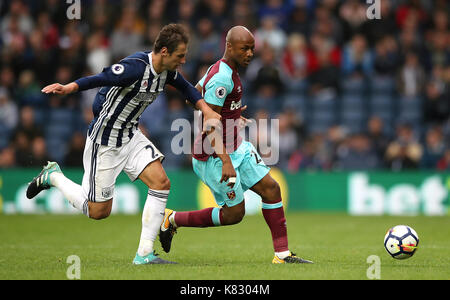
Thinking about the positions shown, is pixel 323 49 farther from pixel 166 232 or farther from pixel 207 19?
pixel 166 232

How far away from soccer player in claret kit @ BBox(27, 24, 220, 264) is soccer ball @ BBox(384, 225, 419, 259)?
226 centimetres

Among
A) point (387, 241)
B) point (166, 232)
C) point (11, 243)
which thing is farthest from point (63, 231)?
point (387, 241)

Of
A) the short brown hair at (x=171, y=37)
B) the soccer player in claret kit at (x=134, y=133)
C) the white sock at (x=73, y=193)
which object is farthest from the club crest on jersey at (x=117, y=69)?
the white sock at (x=73, y=193)

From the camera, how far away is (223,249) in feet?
30.6

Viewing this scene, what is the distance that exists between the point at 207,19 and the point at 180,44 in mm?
11202

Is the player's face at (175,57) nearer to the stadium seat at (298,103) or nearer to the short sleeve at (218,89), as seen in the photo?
the short sleeve at (218,89)

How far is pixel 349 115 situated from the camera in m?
17.0

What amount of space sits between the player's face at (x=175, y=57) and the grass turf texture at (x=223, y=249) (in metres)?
1.99

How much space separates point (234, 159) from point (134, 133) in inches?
42.8

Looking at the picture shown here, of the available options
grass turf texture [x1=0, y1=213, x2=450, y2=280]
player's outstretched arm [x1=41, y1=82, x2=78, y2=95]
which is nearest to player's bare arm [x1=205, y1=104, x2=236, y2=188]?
grass turf texture [x1=0, y1=213, x2=450, y2=280]

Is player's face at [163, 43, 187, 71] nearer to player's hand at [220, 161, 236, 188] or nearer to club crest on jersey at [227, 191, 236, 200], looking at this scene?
player's hand at [220, 161, 236, 188]

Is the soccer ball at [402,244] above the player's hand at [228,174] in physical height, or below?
below

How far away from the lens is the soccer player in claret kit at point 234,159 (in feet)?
24.5

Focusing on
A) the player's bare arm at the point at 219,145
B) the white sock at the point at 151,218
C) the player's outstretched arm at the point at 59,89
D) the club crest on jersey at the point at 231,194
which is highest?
the player's outstretched arm at the point at 59,89
